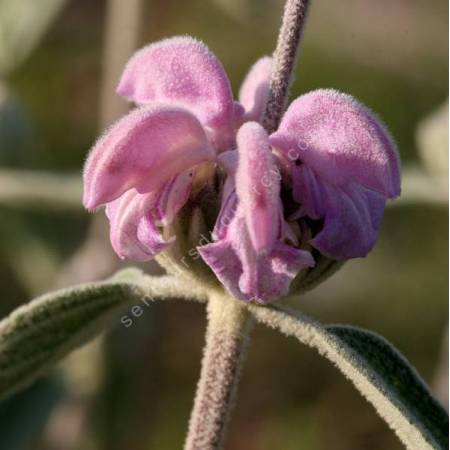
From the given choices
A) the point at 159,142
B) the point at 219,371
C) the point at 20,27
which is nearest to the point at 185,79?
the point at 159,142

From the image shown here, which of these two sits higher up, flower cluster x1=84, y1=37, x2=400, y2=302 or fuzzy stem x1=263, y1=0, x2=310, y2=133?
fuzzy stem x1=263, y1=0, x2=310, y2=133

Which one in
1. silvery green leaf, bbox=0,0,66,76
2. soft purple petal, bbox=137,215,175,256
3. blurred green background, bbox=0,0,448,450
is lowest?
blurred green background, bbox=0,0,448,450

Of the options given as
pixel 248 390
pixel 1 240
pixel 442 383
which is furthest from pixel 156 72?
pixel 248 390

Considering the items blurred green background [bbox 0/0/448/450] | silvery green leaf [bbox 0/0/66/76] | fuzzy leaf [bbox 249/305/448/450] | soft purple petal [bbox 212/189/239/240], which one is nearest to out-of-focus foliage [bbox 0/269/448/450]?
fuzzy leaf [bbox 249/305/448/450]

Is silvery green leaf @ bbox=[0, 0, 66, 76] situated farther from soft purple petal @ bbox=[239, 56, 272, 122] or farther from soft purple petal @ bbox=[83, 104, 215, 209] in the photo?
soft purple petal @ bbox=[83, 104, 215, 209]

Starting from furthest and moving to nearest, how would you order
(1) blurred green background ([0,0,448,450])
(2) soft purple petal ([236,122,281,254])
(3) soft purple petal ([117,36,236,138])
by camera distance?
(1) blurred green background ([0,0,448,450]) → (3) soft purple petal ([117,36,236,138]) → (2) soft purple petal ([236,122,281,254])

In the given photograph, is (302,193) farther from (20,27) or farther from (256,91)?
(20,27)
